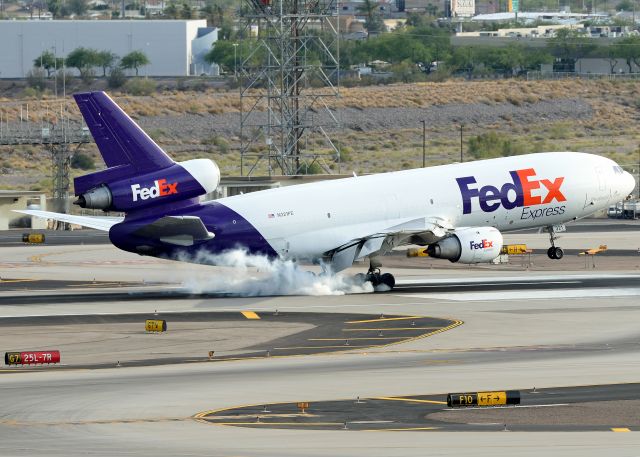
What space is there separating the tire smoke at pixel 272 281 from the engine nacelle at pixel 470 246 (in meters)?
4.34

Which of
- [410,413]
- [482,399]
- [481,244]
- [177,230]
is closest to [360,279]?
[481,244]

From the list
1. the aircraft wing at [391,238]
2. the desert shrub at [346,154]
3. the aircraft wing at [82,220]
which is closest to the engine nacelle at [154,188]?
the aircraft wing at [82,220]

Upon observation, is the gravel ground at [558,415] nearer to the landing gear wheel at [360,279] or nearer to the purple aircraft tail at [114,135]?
the purple aircraft tail at [114,135]

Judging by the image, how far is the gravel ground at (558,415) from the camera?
38094mm

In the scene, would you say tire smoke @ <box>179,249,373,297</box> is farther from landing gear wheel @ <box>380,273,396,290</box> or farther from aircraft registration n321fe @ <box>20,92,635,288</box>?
landing gear wheel @ <box>380,273,396,290</box>

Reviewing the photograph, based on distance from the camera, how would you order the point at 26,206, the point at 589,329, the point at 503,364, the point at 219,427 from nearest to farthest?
the point at 219,427 → the point at 503,364 → the point at 589,329 → the point at 26,206

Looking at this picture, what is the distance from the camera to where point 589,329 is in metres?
55.4

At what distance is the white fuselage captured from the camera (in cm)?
6656

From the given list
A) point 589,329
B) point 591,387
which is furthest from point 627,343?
point 591,387

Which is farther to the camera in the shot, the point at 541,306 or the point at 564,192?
the point at 564,192

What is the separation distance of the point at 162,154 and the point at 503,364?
70.0 feet

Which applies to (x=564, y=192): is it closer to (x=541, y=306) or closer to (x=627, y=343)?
(x=541, y=306)

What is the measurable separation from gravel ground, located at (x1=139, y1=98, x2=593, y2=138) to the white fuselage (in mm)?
112458

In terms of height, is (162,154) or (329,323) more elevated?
(162,154)
